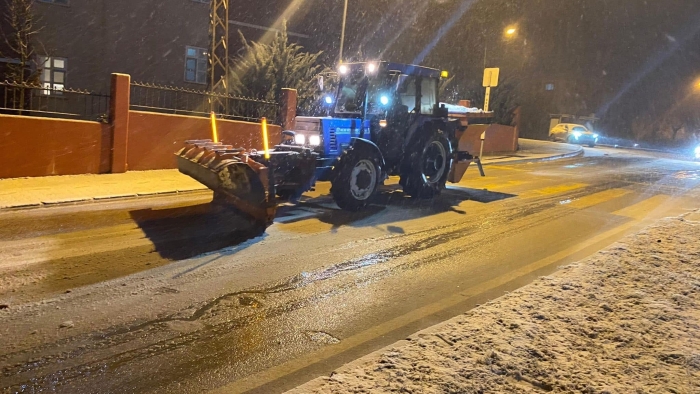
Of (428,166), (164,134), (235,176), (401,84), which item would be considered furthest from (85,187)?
(428,166)

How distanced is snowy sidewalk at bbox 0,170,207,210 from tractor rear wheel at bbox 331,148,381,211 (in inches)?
141

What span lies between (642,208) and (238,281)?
9965 millimetres

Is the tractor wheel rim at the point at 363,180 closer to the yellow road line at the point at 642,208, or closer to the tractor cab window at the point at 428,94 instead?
the tractor cab window at the point at 428,94

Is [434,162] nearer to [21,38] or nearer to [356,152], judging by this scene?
[356,152]

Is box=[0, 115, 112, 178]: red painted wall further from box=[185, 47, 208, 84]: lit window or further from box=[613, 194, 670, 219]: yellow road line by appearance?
box=[613, 194, 670, 219]: yellow road line

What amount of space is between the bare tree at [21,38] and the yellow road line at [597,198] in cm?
1330

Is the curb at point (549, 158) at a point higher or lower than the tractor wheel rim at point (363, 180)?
higher

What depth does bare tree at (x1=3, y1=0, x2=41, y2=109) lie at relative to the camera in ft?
50.9

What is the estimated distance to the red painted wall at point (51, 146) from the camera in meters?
12.0

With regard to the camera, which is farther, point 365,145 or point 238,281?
point 365,145

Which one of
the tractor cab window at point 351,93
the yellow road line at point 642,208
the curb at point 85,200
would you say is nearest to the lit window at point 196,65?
the curb at point 85,200

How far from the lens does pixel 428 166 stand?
12.9 meters

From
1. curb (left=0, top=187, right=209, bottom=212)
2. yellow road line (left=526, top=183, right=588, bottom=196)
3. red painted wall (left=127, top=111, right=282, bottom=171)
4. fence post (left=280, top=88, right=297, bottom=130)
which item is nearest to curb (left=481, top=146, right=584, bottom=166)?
yellow road line (left=526, top=183, right=588, bottom=196)

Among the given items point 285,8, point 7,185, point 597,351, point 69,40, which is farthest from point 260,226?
point 285,8
